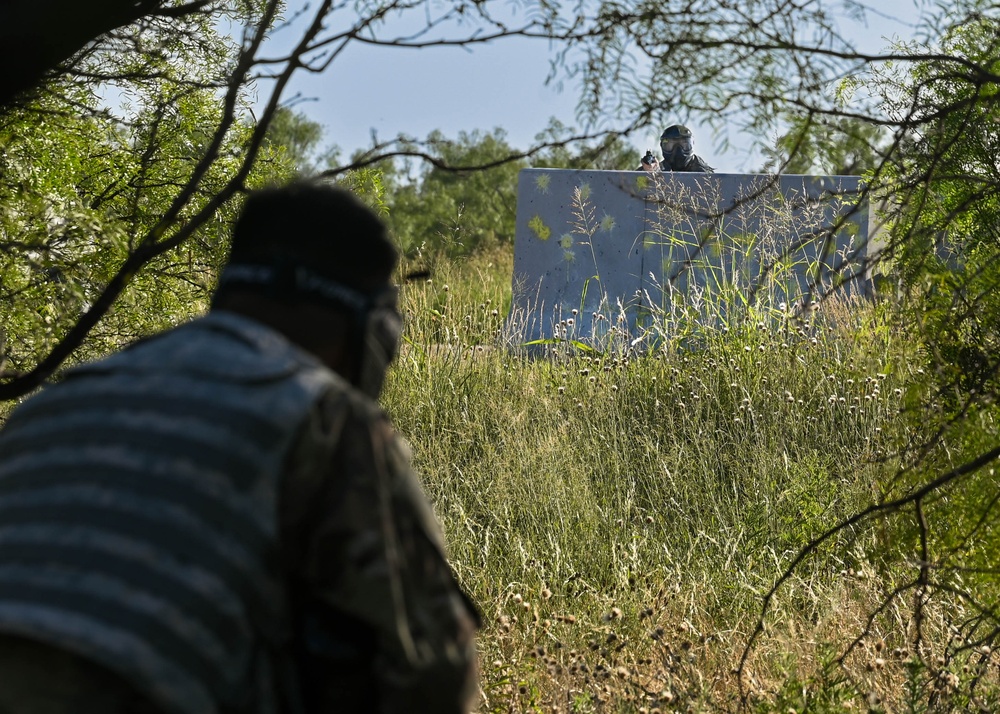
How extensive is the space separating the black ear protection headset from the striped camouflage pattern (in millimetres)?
130

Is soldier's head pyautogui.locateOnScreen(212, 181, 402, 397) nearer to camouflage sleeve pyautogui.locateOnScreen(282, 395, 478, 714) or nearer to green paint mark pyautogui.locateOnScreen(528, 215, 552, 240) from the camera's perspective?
camouflage sleeve pyautogui.locateOnScreen(282, 395, 478, 714)

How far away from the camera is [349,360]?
1631mm

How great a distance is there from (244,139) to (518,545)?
2.06m

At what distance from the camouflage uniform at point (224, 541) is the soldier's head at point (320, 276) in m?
0.10

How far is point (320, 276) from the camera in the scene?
5.15 ft

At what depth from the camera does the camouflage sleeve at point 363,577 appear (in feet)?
4.55

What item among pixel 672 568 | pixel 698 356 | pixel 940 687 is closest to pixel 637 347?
pixel 698 356

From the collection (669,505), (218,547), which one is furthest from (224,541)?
(669,505)

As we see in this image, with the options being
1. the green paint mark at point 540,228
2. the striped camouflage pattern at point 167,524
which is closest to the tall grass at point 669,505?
the striped camouflage pattern at point 167,524

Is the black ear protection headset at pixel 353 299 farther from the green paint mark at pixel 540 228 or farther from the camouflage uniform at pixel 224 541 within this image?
the green paint mark at pixel 540 228

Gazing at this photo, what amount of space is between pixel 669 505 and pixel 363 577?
438 centimetres

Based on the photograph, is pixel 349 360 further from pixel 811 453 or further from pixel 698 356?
pixel 698 356

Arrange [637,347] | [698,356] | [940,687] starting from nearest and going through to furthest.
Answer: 1. [940,687]
2. [698,356]
3. [637,347]

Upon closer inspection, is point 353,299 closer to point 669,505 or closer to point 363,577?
point 363,577
